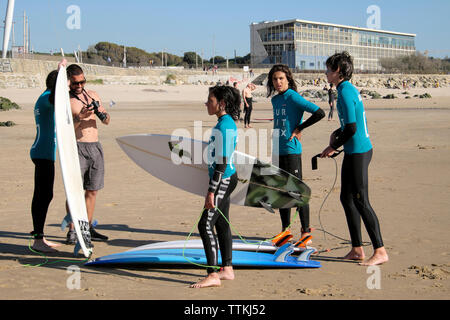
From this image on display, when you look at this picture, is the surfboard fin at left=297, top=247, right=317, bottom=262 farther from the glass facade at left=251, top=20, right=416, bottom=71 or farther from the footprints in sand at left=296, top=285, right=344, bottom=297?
the glass facade at left=251, top=20, right=416, bottom=71

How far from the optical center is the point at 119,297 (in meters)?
3.91

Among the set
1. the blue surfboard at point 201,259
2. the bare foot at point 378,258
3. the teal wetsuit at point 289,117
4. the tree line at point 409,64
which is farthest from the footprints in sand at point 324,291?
the tree line at point 409,64

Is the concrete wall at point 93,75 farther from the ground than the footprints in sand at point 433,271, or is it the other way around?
the concrete wall at point 93,75

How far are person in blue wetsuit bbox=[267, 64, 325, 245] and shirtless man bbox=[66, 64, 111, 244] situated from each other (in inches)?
66.7

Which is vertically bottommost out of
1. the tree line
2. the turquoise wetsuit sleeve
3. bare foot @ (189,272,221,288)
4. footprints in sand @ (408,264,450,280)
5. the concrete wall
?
footprints in sand @ (408,264,450,280)

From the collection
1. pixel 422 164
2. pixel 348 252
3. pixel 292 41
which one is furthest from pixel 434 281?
pixel 292 41

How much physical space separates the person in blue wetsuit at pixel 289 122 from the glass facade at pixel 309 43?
8695 cm

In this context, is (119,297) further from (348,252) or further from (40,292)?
(348,252)

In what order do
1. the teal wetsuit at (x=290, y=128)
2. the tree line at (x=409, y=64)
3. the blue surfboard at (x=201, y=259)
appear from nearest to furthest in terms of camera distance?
the blue surfboard at (x=201, y=259) → the teal wetsuit at (x=290, y=128) → the tree line at (x=409, y=64)

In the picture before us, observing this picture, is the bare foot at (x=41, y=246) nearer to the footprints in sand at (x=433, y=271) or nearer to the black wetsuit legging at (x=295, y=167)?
the black wetsuit legging at (x=295, y=167)

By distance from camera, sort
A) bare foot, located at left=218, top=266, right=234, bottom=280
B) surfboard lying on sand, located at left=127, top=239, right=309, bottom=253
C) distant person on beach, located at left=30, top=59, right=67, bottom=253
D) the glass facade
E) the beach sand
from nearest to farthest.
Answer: the beach sand → bare foot, located at left=218, top=266, right=234, bottom=280 → surfboard lying on sand, located at left=127, top=239, right=309, bottom=253 → distant person on beach, located at left=30, top=59, right=67, bottom=253 → the glass facade

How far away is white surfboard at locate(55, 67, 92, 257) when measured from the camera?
4.58 meters

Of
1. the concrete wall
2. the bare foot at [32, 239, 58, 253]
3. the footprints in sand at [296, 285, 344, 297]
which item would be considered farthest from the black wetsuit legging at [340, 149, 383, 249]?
the concrete wall

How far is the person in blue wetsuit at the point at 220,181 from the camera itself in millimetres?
3957
